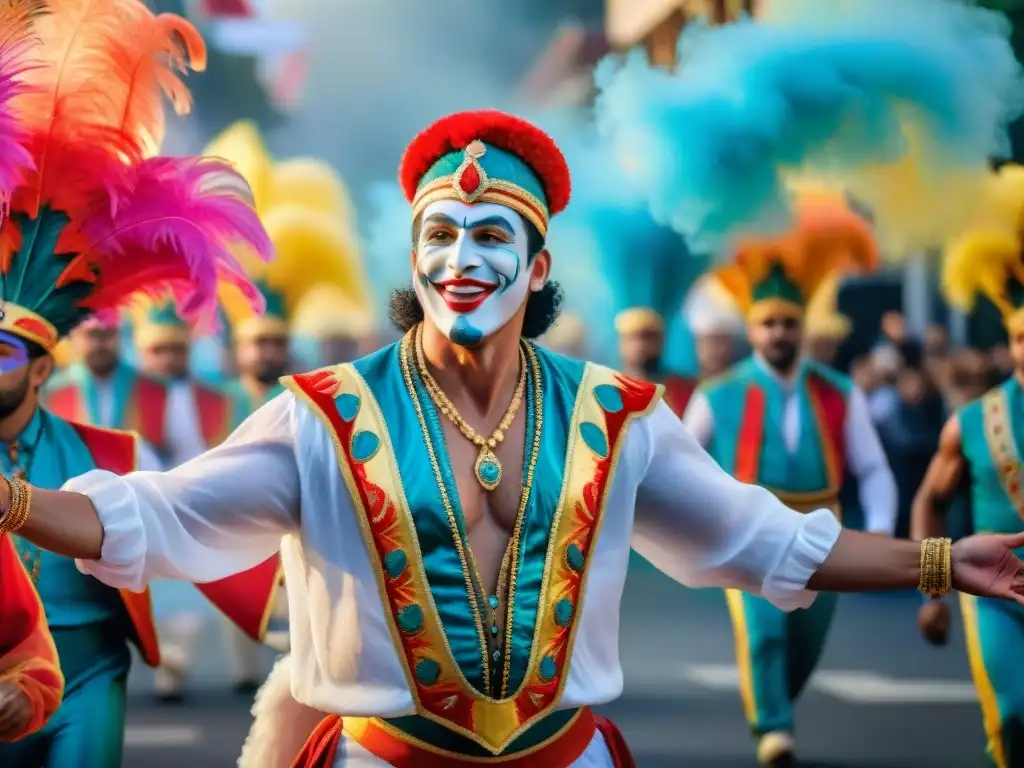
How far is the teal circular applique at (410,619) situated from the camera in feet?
11.5

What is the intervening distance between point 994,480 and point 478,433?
3.22 meters

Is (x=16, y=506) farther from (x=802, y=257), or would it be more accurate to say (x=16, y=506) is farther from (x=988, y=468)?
(x=802, y=257)

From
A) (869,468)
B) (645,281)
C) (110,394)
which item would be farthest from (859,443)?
(110,394)

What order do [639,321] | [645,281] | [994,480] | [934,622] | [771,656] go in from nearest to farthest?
[934,622], [994,480], [771,656], [645,281], [639,321]

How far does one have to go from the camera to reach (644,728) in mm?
8078

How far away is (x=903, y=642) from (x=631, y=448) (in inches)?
292

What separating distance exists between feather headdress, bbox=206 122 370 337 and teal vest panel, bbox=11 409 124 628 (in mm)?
3665

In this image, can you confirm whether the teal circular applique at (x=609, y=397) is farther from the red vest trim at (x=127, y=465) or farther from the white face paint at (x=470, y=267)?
the red vest trim at (x=127, y=465)

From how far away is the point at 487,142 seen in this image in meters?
3.77

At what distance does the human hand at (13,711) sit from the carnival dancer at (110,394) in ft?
17.4

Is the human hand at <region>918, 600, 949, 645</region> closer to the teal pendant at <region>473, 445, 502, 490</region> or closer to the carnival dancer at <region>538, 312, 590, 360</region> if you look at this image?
the teal pendant at <region>473, 445, 502, 490</region>

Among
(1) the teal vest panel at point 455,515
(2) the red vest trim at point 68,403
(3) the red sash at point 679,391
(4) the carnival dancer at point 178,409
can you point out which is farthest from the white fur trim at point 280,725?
(3) the red sash at point 679,391

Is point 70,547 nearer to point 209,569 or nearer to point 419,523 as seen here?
point 209,569

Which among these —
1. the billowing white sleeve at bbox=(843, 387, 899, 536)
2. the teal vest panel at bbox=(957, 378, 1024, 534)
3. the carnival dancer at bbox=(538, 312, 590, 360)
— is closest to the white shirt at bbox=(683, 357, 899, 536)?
the billowing white sleeve at bbox=(843, 387, 899, 536)
